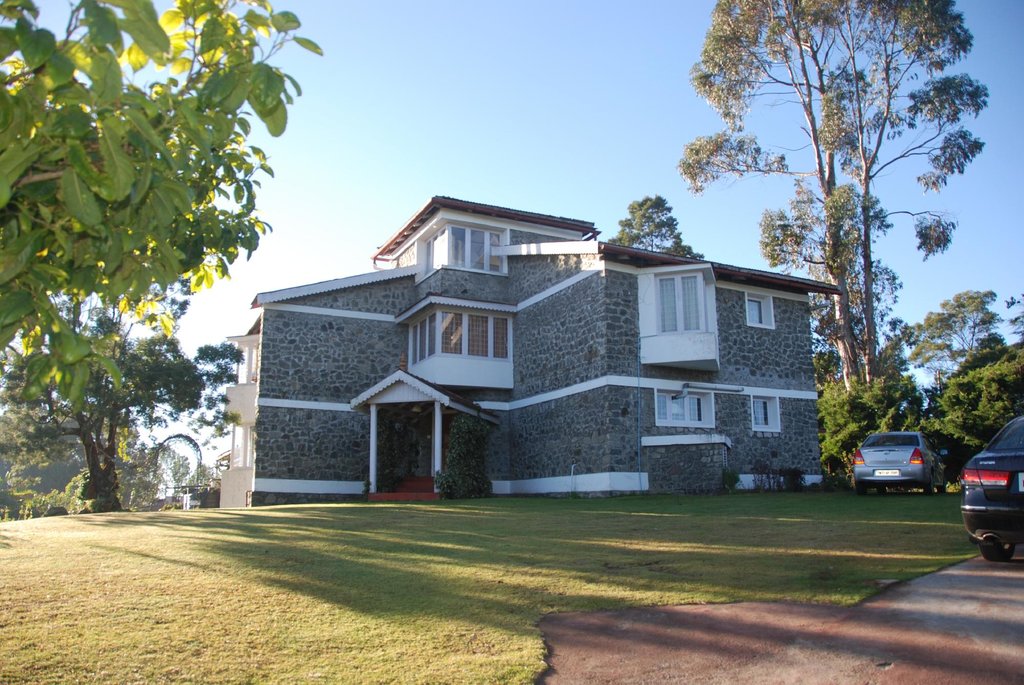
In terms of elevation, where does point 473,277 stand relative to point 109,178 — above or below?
above

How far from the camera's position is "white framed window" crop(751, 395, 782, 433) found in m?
22.0

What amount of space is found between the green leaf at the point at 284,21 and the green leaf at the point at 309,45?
0.22ft

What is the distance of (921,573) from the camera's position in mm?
7113

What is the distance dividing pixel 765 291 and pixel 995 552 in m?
16.0

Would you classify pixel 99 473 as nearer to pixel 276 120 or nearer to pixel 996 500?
pixel 996 500

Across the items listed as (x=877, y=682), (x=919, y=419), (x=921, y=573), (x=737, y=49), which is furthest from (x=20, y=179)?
(x=737, y=49)

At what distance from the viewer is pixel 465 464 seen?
69.1ft

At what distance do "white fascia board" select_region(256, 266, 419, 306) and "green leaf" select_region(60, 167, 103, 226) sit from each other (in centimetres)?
2098

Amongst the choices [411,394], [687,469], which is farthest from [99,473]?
[687,469]

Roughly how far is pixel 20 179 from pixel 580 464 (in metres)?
17.8

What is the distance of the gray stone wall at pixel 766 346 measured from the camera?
71.5 ft

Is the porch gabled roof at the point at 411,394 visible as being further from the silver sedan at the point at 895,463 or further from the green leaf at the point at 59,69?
the green leaf at the point at 59,69

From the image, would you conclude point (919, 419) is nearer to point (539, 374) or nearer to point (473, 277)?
point (539, 374)

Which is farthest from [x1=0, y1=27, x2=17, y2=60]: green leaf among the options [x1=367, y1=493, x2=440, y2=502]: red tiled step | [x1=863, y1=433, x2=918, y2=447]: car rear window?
[x1=863, y1=433, x2=918, y2=447]: car rear window
